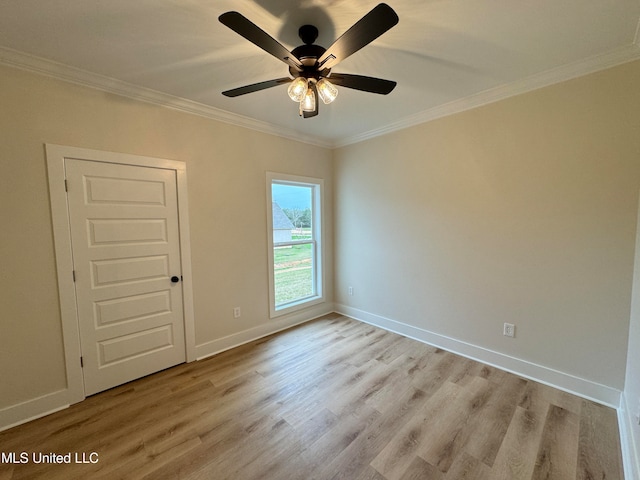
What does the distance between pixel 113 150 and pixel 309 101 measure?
5.81 ft

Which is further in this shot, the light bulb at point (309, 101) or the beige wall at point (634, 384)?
the light bulb at point (309, 101)

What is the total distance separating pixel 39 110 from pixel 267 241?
2.16 m

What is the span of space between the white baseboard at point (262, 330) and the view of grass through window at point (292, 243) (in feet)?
0.71

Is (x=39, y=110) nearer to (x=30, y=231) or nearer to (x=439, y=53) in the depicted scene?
(x=30, y=231)

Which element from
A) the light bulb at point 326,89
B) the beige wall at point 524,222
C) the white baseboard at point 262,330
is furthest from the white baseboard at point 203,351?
the light bulb at point 326,89

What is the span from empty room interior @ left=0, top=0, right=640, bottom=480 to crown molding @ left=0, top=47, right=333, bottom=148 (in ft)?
0.06

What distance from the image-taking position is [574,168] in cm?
205

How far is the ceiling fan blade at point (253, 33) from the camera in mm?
1048

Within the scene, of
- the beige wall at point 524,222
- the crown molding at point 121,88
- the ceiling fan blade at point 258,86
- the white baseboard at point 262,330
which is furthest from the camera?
the white baseboard at point 262,330

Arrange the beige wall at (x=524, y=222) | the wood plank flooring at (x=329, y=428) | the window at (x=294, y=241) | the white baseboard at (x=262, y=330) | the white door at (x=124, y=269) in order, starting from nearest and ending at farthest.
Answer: the wood plank flooring at (x=329, y=428), the beige wall at (x=524, y=222), the white door at (x=124, y=269), the white baseboard at (x=262, y=330), the window at (x=294, y=241)

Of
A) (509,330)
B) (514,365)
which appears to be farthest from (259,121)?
(514,365)

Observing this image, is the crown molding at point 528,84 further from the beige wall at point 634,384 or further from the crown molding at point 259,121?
the beige wall at point 634,384

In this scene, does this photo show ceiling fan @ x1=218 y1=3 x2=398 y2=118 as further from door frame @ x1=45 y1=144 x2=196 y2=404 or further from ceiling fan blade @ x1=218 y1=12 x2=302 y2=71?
door frame @ x1=45 y1=144 x2=196 y2=404

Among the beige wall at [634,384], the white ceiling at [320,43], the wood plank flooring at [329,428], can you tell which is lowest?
the wood plank flooring at [329,428]
